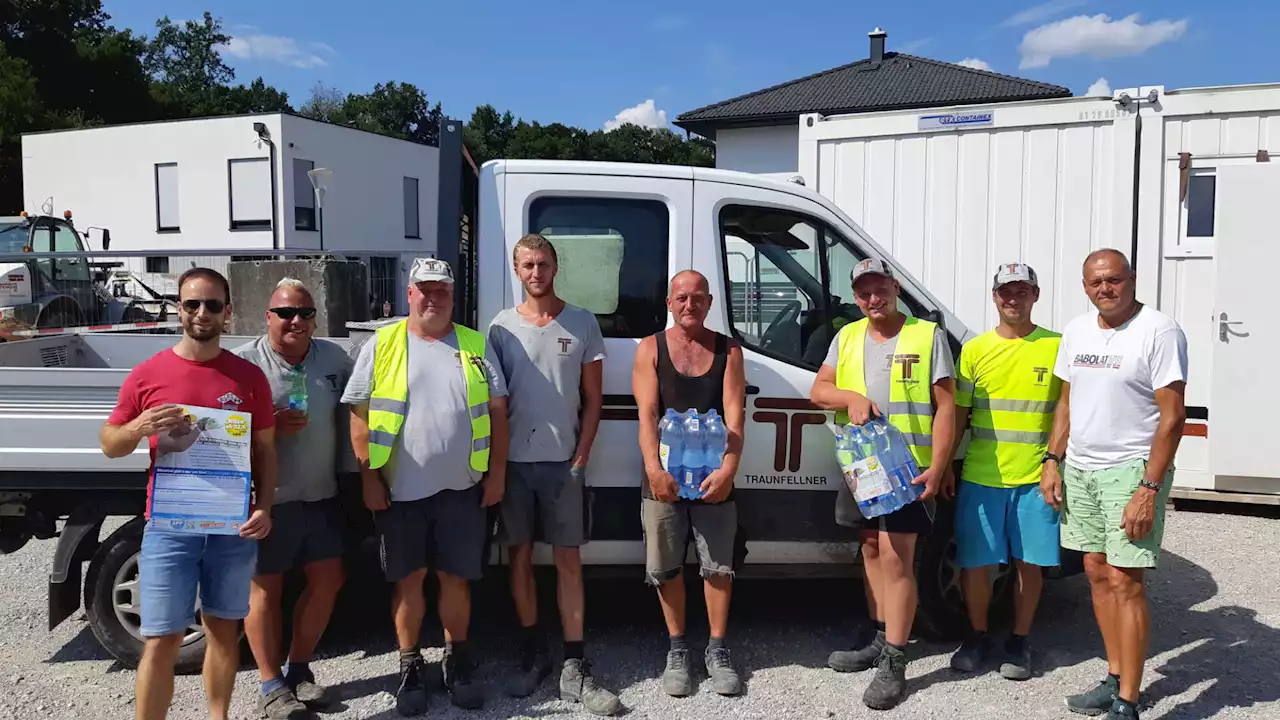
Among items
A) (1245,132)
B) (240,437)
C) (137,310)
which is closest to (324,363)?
(240,437)

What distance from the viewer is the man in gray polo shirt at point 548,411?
3.54 m

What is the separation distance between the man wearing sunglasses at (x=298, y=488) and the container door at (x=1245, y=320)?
217 inches

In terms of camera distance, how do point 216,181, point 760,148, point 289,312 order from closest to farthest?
point 289,312 → point 216,181 → point 760,148

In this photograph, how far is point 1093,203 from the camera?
6.37 m

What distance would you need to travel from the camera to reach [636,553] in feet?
12.9

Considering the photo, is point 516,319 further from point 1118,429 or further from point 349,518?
point 1118,429

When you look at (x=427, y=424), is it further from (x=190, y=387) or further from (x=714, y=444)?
(x=714, y=444)

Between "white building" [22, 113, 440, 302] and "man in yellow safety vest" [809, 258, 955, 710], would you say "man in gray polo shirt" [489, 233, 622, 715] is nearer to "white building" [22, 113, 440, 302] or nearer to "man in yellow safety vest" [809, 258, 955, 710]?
"man in yellow safety vest" [809, 258, 955, 710]

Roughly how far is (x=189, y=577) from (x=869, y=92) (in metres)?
28.0

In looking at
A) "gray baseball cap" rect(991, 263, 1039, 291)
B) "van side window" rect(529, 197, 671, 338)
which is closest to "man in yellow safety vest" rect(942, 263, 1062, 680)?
"gray baseball cap" rect(991, 263, 1039, 291)

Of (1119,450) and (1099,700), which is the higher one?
(1119,450)

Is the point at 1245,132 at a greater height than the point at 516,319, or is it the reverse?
the point at 1245,132

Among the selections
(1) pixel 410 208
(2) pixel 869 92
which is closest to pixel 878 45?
(2) pixel 869 92

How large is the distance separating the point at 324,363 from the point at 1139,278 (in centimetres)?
550
